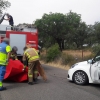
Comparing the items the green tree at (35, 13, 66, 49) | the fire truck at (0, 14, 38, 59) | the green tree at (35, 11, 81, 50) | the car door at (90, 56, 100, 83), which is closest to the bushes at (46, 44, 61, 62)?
the fire truck at (0, 14, 38, 59)

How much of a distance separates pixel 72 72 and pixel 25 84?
2055mm

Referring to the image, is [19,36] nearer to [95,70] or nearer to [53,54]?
[95,70]

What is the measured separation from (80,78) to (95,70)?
3.04 ft

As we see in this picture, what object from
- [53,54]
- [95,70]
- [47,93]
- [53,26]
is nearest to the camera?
[47,93]

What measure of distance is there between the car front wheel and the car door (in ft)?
1.43

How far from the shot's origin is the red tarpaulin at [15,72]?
877 cm

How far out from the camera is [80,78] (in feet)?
29.5

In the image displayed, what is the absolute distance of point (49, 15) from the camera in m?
51.6

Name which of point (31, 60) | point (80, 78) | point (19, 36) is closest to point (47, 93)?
point (31, 60)

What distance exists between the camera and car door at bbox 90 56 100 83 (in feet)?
26.8

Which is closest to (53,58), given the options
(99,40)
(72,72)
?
(99,40)

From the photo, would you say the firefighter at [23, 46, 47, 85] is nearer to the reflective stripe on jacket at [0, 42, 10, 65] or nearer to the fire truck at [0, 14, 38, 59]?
the reflective stripe on jacket at [0, 42, 10, 65]

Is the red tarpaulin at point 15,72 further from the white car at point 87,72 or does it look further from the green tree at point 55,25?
the green tree at point 55,25

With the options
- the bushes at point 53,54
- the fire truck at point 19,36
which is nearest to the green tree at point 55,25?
the bushes at point 53,54
